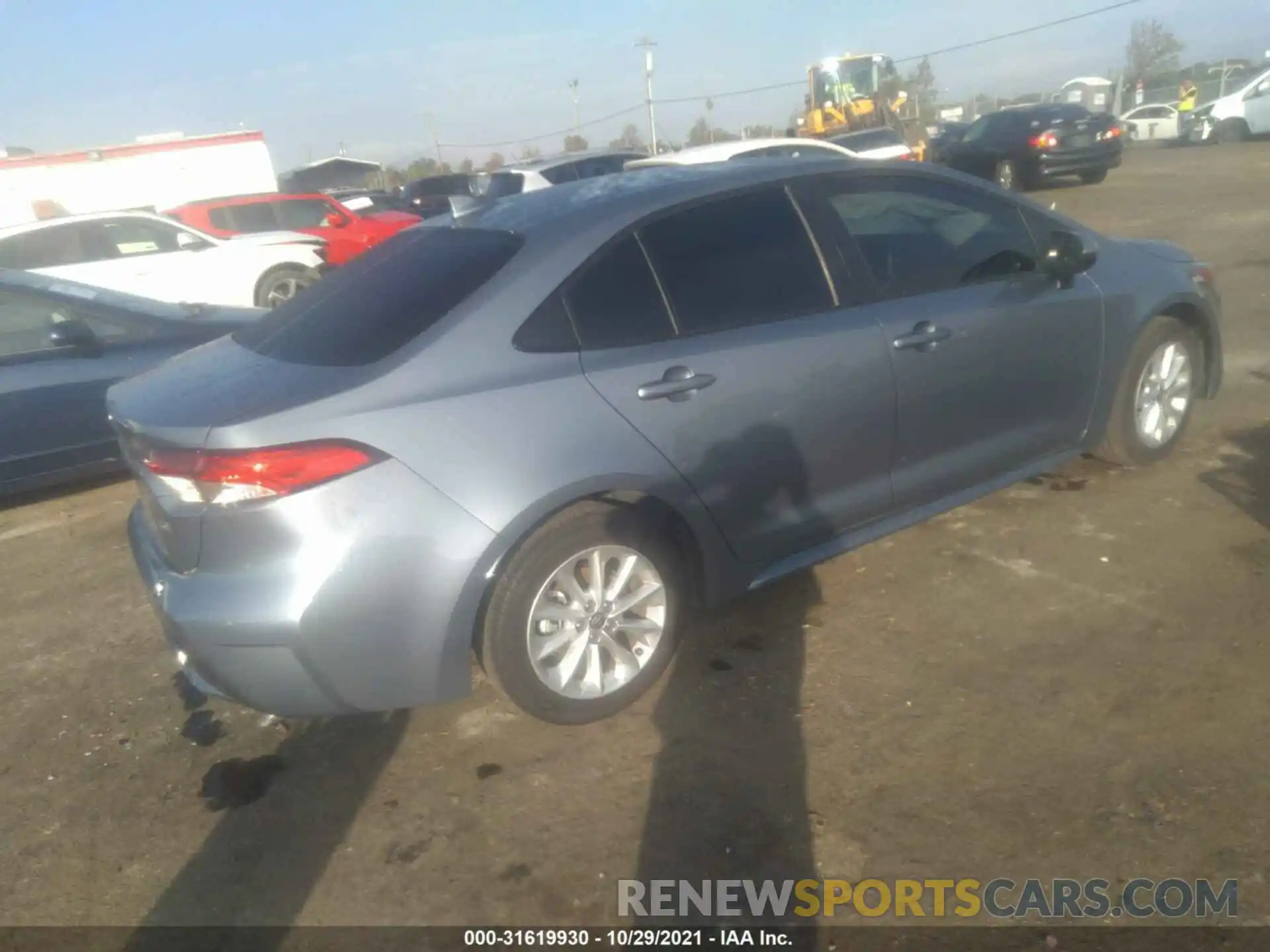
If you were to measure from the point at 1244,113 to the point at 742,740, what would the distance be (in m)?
25.2

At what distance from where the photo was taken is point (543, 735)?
3207mm

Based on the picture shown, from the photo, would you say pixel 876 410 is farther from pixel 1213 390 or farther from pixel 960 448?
pixel 1213 390

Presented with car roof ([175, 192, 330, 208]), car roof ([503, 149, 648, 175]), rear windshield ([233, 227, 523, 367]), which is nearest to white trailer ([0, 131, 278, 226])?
car roof ([175, 192, 330, 208])

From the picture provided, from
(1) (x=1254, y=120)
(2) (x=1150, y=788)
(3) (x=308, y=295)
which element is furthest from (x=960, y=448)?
(1) (x=1254, y=120)

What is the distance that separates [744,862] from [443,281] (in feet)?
6.39

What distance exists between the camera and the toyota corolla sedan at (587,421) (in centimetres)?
271

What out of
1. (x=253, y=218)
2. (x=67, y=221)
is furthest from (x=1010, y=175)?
(x=67, y=221)

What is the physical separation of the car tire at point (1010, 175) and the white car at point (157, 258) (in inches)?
477

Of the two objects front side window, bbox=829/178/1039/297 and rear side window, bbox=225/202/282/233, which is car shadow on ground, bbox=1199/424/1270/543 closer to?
front side window, bbox=829/178/1039/297

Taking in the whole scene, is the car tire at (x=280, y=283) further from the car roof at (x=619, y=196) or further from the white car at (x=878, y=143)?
the white car at (x=878, y=143)

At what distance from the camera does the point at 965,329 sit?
12.3ft

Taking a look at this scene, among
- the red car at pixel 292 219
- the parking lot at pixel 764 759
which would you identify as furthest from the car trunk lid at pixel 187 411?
the red car at pixel 292 219

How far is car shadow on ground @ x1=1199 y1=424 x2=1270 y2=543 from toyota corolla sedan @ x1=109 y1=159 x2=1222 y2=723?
3.00 ft

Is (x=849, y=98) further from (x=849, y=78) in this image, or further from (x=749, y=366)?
(x=749, y=366)
